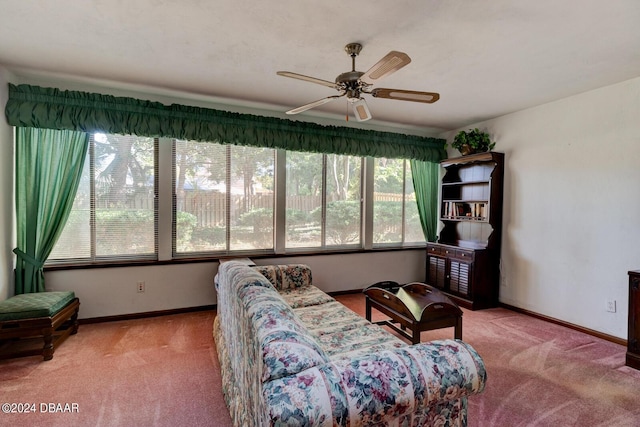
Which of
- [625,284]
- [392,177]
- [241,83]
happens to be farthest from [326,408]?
[392,177]

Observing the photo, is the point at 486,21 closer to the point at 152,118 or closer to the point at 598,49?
the point at 598,49

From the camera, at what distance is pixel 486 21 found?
1996 mm

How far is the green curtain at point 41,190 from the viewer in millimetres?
2908

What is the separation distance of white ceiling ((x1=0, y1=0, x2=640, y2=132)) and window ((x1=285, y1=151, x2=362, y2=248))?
115 cm

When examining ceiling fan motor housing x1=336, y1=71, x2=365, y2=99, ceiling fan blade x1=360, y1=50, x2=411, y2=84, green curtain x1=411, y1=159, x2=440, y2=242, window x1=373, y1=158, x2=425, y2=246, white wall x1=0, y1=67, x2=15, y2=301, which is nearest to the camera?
ceiling fan blade x1=360, y1=50, x2=411, y2=84

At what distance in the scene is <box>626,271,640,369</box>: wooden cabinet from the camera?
243 centimetres

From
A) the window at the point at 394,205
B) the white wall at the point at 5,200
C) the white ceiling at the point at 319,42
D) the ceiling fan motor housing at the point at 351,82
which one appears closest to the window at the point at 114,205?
the white wall at the point at 5,200

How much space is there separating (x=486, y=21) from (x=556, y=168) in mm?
2298

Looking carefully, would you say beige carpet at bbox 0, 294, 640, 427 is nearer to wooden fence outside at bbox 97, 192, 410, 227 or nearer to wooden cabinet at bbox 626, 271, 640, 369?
wooden cabinet at bbox 626, 271, 640, 369

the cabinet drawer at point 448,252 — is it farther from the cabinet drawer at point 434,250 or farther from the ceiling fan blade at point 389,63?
the ceiling fan blade at point 389,63

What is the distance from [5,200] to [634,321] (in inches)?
222

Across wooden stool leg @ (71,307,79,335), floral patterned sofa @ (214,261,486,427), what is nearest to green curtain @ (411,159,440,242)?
floral patterned sofa @ (214,261,486,427)

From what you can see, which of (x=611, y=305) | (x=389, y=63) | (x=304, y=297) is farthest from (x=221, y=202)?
(x=611, y=305)

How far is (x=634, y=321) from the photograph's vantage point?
245 cm
